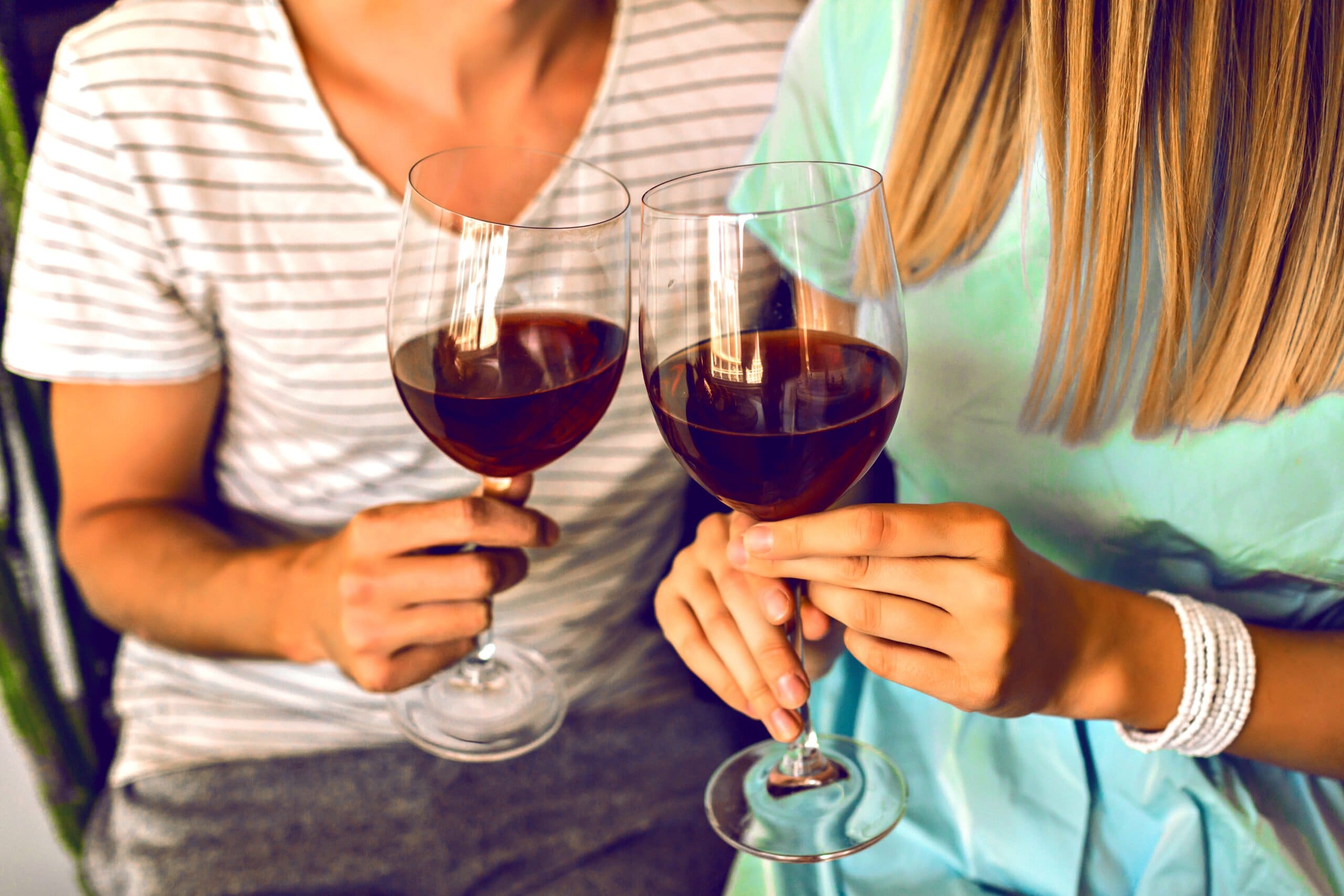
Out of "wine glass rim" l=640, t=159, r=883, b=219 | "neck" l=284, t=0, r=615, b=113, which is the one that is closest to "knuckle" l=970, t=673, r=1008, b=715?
"wine glass rim" l=640, t=159, r=883, b=219

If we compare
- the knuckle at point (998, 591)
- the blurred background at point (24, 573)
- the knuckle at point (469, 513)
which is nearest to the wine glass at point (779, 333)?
the knuckle at point (998, 591)

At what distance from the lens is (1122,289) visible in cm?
79

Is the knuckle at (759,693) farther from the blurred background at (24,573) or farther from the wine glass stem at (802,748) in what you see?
the blurred background at (24,573)

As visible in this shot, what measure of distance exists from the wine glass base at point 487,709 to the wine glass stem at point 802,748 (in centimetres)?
24

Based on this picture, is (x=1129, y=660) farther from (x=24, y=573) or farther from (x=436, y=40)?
(x=24, y=573)

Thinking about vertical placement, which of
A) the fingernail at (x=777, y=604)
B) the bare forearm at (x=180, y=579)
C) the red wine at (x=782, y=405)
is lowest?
the bare forearm at (x=180, y=579)

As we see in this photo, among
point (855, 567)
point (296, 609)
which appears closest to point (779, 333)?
point (855, 567)

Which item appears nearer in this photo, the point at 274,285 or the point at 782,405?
the point at 782,405

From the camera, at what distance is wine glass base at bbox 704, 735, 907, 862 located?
750 mm

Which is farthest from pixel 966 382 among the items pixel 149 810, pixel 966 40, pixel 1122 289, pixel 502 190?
pixel 149 810

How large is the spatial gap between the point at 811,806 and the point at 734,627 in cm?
15

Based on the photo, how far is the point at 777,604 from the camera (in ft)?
2.37

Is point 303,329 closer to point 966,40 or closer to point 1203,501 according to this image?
point 966,40

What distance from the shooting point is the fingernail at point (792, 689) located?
2.39 ft
